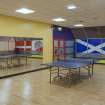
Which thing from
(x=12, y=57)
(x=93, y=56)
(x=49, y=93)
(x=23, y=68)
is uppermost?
(x=12, y=57)

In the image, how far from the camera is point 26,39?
7.77m

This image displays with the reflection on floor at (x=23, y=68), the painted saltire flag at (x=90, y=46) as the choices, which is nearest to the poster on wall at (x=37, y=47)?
the reflection on floor at (x=23, y=68)

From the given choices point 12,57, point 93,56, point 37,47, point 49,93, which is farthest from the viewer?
point 93,56

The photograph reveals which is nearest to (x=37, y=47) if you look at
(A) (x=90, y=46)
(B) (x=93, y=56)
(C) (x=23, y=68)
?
(C) (x=23, y=68)

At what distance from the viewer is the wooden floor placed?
156 inches

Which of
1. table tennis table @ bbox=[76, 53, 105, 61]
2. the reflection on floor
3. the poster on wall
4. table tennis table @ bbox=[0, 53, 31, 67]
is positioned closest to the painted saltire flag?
table tennis table @ bbox=[76, 53, 105, 61]

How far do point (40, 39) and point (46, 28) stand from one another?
0.78 m

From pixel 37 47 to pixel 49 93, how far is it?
4182mm

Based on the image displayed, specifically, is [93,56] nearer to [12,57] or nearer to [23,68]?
[23,68]

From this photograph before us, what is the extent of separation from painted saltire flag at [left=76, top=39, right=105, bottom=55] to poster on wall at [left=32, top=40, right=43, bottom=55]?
13.1 feet

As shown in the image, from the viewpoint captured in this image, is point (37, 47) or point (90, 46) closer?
point (37, 47)

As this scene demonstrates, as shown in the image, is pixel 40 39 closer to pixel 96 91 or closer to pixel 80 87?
pixel 80 87

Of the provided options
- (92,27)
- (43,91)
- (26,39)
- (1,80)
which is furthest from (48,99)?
(92,27)

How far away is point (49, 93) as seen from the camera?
463 cm
